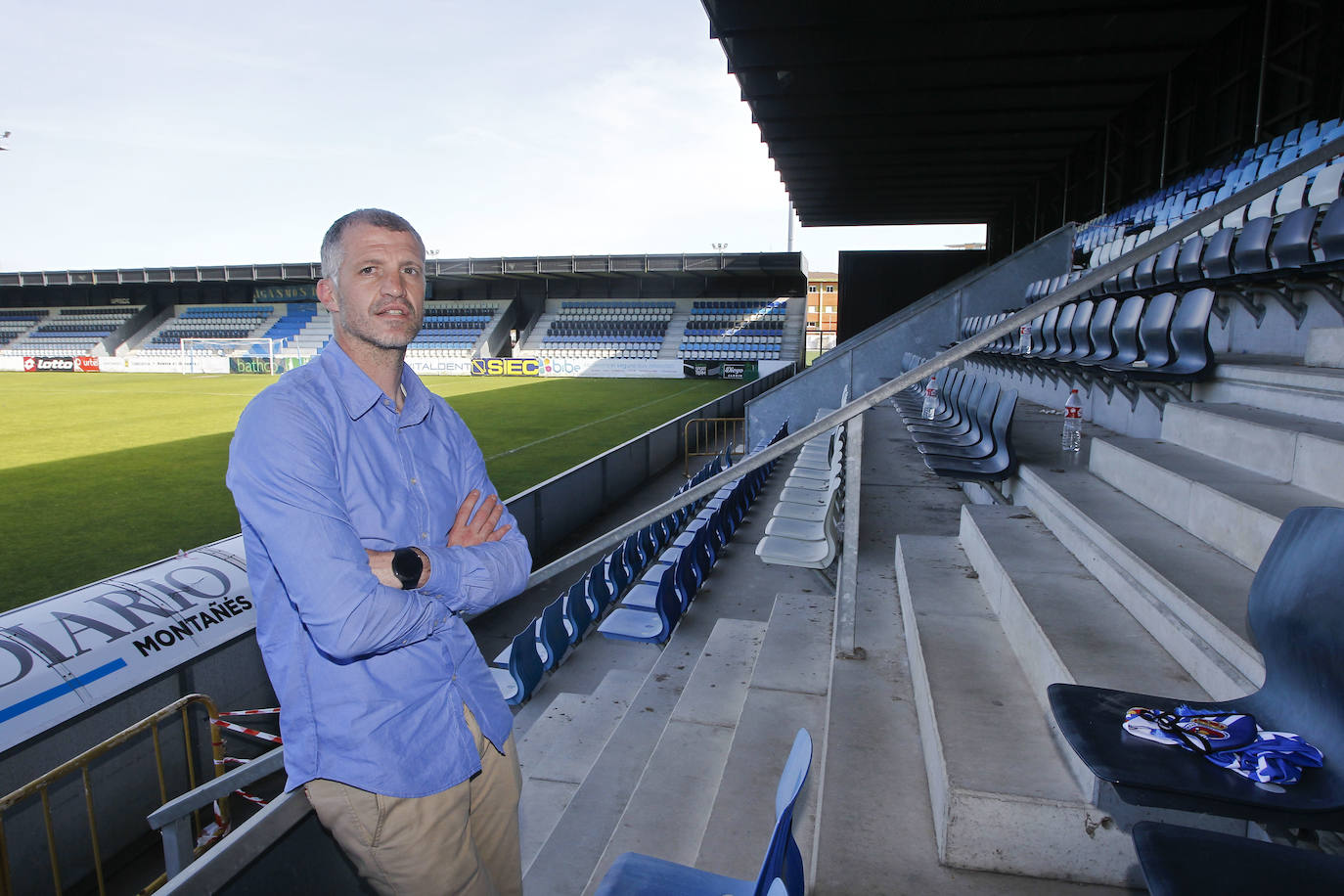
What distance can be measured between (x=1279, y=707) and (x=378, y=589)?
163 cm

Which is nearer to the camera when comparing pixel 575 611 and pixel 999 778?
pixel 999 778

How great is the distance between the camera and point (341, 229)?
1462mm

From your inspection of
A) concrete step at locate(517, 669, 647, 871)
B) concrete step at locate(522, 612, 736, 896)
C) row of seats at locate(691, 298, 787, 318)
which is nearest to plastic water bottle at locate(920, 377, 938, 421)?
concrete step at locate(522, 612, 736, 896)

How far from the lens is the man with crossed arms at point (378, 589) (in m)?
1.25

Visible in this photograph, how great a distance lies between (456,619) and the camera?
1486 mm

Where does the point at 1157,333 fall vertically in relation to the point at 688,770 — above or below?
above

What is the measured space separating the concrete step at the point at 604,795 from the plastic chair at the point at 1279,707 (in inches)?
73.1

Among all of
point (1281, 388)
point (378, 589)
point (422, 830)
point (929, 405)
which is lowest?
point (422, 830)

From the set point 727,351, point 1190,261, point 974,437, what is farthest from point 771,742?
point 727,351

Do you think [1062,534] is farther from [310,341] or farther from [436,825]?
[310,341]

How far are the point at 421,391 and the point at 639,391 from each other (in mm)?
22351

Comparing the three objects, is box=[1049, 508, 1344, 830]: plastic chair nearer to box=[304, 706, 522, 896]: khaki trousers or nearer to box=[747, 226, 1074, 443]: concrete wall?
box=[304, 706, 522, 896]: khaki trousers

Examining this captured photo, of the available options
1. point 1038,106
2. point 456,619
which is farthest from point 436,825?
point 1038,106

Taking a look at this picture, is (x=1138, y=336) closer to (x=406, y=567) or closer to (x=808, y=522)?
(x=808, y=522)
